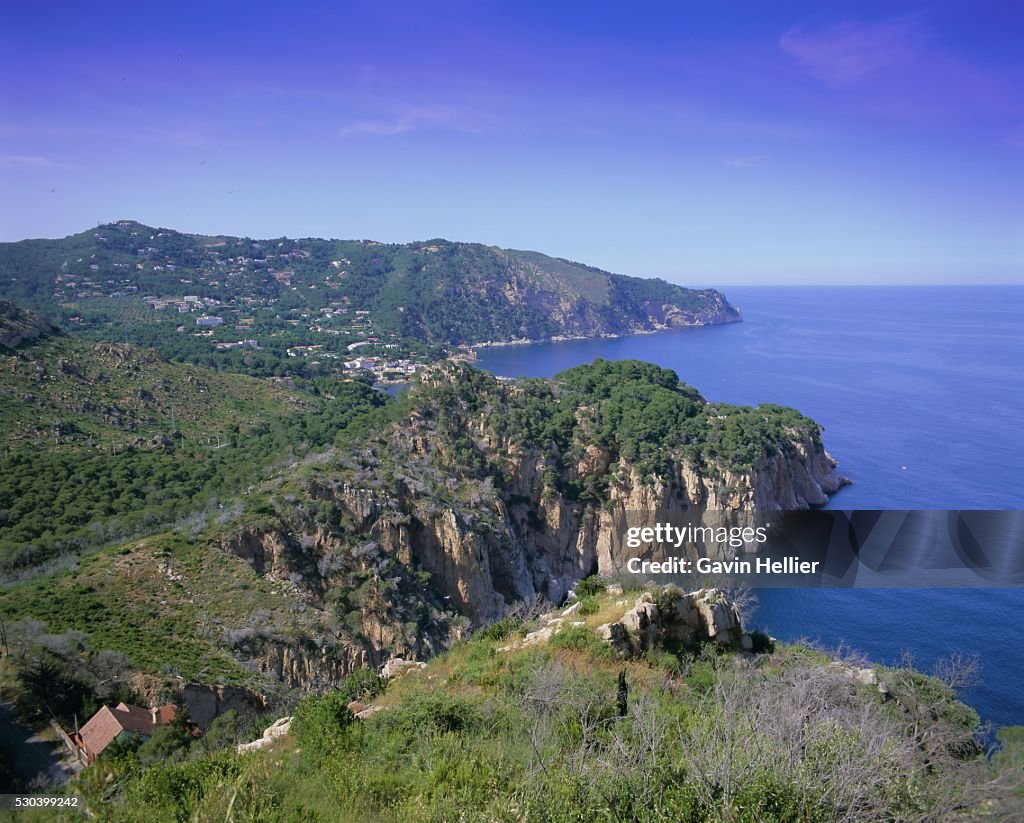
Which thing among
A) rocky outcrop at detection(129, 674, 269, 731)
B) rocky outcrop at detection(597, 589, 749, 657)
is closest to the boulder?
rocky outcrop at detection(597, 589, 749, 657)

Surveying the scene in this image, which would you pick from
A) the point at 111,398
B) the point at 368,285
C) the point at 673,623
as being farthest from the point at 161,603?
the point at 368,285

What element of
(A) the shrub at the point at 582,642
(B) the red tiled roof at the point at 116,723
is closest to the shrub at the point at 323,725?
(B) the red tiled roof at the point at 116,723

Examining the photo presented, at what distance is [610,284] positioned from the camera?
132375 mm

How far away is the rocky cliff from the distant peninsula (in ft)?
191

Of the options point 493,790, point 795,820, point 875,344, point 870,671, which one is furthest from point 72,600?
point 875,344

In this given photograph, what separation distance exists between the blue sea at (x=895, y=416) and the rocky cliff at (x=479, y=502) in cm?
604

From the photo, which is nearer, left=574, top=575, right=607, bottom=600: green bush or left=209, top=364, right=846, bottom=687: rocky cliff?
left=574, top=575, right=607, bottom=600: green bush

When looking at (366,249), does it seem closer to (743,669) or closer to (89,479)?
(89,479)

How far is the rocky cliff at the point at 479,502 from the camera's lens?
66.8 feet

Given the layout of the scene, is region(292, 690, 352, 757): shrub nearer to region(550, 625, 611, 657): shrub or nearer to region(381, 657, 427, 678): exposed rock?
region(381, 657, 427, 678): exposed rock

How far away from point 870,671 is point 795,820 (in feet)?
29.4

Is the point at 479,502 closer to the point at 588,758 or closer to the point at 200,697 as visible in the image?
the point at 200,697

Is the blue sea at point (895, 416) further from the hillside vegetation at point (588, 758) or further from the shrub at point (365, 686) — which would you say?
the shrub at point (365, 686)

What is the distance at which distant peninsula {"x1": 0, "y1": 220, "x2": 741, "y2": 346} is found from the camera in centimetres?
8781
